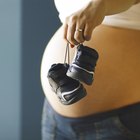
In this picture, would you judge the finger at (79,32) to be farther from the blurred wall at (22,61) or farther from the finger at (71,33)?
the blurred wall at (22,61)

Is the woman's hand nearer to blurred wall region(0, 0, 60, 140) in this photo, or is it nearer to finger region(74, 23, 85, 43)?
finger region(74, 23, 85, 43)

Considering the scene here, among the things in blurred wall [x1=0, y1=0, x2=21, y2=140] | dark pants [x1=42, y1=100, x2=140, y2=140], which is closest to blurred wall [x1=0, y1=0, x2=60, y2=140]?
blurred wall [x1=0, y1=0, x2=21, y2=140]

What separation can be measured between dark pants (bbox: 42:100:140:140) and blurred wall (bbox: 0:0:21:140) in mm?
509

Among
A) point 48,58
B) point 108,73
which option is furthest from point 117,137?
point 48,58

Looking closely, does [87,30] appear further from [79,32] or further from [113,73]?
[113,73]

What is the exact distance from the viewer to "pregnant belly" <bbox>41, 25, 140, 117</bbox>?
71cm

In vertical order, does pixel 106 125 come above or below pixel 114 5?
below

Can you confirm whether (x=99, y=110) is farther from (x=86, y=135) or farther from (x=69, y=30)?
(x=69, y=30)

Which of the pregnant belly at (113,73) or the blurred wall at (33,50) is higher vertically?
the pregnant belly at (113,73)

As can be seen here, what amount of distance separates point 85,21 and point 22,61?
2.26 feet

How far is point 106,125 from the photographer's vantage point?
72 centimetres

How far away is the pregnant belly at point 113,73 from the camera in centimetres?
71

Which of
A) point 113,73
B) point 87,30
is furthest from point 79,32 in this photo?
point 113,73

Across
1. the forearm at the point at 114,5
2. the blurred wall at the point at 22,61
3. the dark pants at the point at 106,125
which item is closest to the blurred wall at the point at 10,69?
the blurred wall at the point at 22,61
